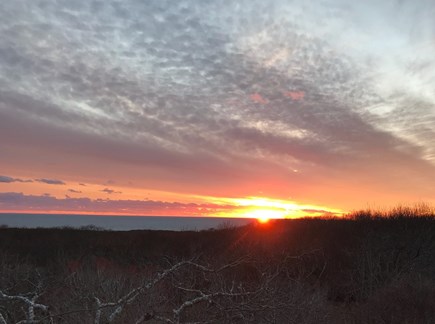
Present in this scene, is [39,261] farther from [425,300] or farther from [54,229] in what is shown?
[425,300]

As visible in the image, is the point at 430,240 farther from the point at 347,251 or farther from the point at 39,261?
the point at 39,261

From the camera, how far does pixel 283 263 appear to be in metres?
14.4

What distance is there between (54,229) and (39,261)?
13.4 meters

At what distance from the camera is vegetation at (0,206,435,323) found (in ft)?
50.4

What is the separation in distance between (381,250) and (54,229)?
34012 millimetres

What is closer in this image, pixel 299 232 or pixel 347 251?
pixel 347 251

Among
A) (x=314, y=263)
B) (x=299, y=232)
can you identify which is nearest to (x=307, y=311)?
(x=314, y=263)

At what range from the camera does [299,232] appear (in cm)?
4266

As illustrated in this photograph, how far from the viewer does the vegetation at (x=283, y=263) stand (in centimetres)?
1537

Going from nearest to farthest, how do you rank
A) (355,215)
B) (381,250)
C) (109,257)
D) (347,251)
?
(381,250) → (347,251) → (109,257) → (355,215)

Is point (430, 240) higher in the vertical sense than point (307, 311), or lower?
higher

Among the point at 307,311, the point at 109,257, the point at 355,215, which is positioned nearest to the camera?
the point at 307,311

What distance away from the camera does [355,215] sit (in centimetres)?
4675

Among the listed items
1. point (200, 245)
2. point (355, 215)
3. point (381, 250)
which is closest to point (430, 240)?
point (381, 250)
